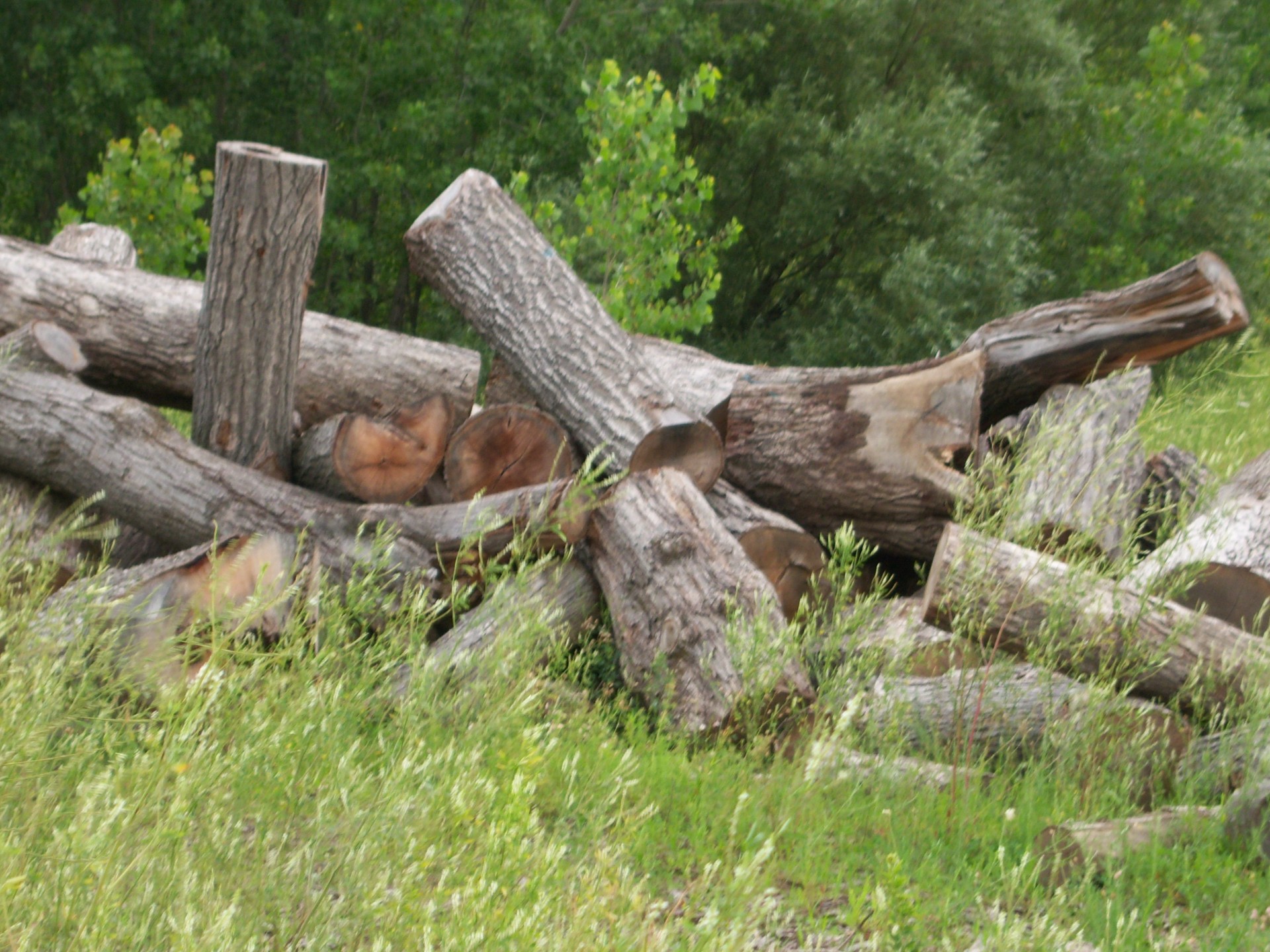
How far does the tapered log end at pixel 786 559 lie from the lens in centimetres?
482

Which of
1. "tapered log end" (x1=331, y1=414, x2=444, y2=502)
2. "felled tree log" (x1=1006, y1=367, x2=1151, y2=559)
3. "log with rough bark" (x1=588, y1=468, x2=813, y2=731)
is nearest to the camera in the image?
"log with rough bark" (x1=588, y1=468, x2=813, y2=731)

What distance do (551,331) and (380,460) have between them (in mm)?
981

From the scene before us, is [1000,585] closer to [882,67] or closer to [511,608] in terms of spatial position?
[511,608]

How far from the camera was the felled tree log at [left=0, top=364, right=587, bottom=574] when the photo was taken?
4379mm

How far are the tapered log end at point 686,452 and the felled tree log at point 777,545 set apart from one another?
12cm

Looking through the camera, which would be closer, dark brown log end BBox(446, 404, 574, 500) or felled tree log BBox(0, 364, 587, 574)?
felled tree log BBox(0, 364, 587, 574)

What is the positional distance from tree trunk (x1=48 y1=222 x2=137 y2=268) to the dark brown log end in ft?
9.71

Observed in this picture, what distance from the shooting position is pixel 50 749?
287 cm

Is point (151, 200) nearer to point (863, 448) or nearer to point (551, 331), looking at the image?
point (551, 331)

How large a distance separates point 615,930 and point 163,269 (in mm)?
8413

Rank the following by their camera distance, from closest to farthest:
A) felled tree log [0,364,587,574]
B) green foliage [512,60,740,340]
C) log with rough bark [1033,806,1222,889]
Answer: log with rough bark [1033,806,1222,889] → felled tree log [0,364,587,574] → green foliage [512,60,740,340]

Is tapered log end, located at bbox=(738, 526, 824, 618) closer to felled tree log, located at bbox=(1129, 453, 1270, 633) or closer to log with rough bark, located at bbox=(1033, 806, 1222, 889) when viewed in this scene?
felled tree log, located at bbox=(1129, 453, 1270, 633)

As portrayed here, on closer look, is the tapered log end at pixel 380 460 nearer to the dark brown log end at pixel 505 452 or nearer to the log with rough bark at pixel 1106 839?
the dark brown log end at pixel 505 452

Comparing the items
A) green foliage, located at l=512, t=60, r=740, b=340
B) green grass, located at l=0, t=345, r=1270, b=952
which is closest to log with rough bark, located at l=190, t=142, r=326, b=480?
green grass, located at l=0, t=345, r=1270, b=952
